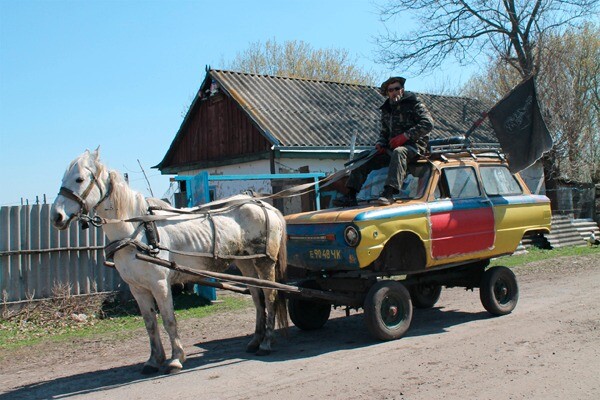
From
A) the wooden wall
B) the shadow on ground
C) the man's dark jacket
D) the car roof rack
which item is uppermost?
the wooden wall

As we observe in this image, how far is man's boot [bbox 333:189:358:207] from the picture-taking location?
8.64 metres

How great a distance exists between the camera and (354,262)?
7.13m

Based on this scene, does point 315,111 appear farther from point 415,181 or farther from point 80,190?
point 80,190

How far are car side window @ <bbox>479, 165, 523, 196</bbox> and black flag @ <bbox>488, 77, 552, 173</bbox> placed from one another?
0.15 metres

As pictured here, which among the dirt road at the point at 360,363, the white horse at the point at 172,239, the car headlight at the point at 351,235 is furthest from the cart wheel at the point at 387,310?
the white horse at the point at 172,239

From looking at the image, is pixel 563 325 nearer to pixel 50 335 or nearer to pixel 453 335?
pixel 453 335

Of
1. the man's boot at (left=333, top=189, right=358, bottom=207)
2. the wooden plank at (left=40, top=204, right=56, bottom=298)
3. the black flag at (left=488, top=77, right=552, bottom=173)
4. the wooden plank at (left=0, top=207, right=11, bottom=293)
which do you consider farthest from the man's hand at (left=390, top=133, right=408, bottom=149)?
the wooden plank at (left=0, top=207, right=11, bottom=293)

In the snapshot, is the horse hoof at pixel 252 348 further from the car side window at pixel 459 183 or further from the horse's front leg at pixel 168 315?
the car side window at pixel 459 183

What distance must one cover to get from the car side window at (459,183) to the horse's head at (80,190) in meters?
4.45

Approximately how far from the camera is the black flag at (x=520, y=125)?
8859 millimetres

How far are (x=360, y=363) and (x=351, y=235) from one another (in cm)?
149

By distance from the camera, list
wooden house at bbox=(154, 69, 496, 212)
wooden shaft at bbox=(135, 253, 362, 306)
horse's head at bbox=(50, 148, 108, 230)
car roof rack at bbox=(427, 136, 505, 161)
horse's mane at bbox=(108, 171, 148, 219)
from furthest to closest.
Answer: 1. wooden house at bbox=(154, 69, 496, 212)
2. car roof rack at bbox=(427, 136, 505, 161)
3. horse's mane at bbox=(108, 171, 148, 219)
4. wooden shaft at bbox=(135, 253, 362, 306)
5. horse's head at bbox=(50, 148, 108, 230)

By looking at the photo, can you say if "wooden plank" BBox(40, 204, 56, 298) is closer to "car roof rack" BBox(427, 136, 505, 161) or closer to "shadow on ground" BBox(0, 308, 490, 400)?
"shadow on ground" BBox(0, 308, 490, 400)

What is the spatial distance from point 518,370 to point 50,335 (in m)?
6.98
